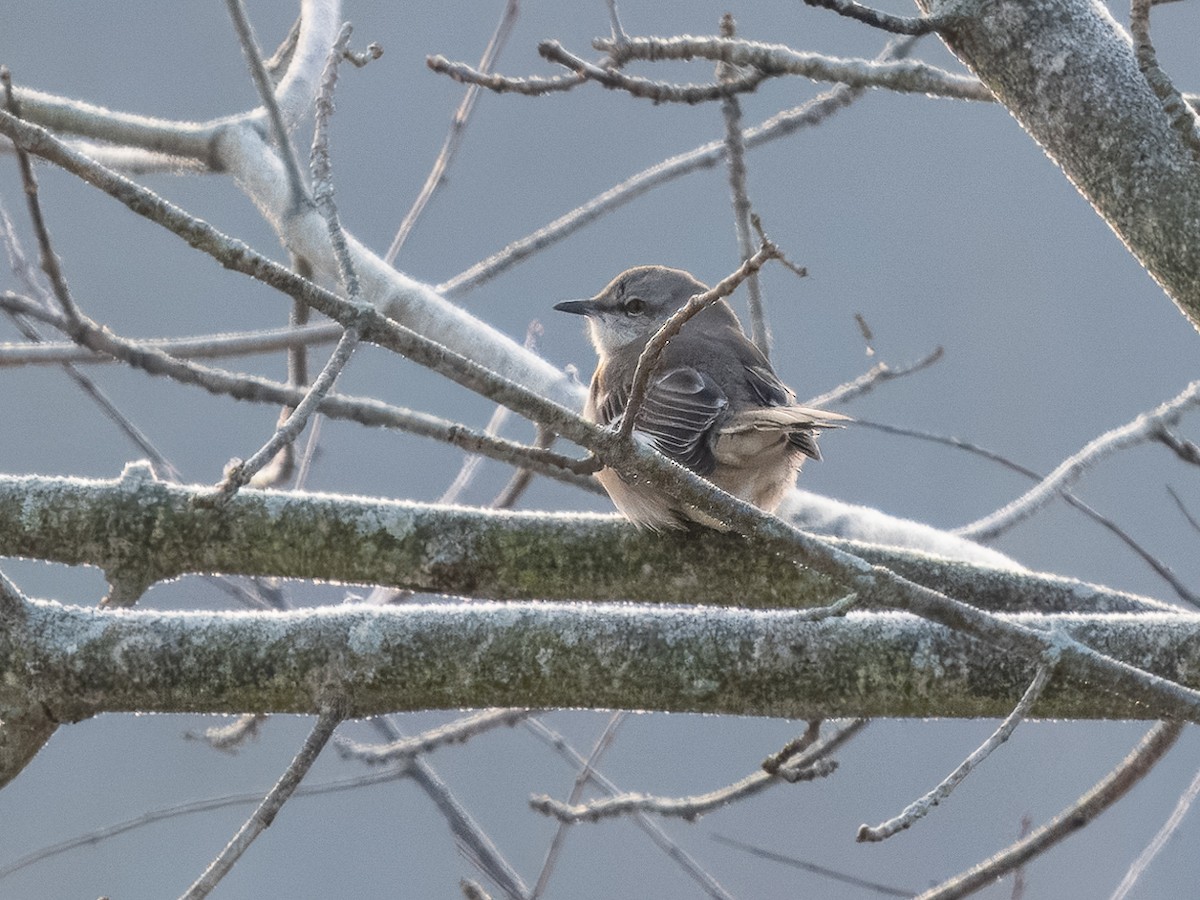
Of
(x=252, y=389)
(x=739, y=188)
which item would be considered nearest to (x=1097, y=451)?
(x=739, y=188)

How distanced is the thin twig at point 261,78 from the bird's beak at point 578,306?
1865 mm

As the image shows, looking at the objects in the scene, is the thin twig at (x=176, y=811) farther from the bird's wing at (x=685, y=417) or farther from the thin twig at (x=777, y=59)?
the thin twig at (x=777, y=59)

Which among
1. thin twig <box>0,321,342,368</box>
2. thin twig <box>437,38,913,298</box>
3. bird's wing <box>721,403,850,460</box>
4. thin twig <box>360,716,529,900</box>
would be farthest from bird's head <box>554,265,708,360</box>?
thin twig <box>360,716,529,900</box>

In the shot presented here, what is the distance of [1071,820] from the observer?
2656mm

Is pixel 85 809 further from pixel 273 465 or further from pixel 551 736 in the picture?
pixel 551 736

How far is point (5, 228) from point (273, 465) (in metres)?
0.99

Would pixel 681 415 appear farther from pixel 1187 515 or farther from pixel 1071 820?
pixel 1071 820

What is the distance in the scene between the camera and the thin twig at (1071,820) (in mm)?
2547

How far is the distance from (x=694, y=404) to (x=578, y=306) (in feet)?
3.82

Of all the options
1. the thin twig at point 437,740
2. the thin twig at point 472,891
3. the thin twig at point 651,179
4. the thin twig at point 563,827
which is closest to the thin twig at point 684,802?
the thin twig at point 563,827

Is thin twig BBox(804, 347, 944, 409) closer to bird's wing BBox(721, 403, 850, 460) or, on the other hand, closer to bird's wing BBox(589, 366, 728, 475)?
Answer: bird's wing BBox(721, 403, 850, 460)

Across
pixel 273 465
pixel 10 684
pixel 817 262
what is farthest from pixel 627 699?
pixel 817 262

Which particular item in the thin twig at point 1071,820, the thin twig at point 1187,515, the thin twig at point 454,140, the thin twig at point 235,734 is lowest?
the thin twig at point 1071,820

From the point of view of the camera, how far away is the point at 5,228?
12.8 ft
